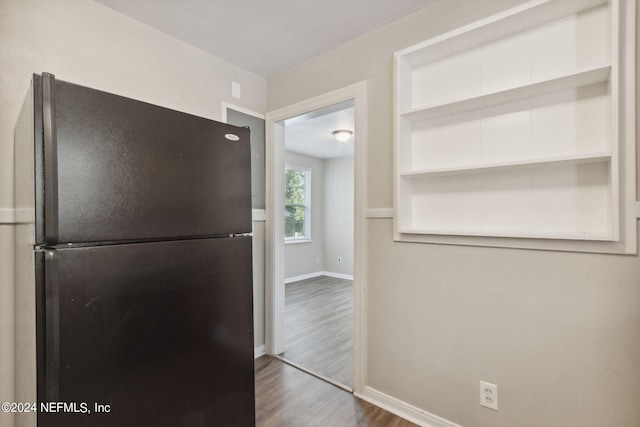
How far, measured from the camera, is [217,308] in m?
1.25

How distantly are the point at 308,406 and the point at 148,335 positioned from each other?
128 cm

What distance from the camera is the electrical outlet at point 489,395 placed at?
1.49m

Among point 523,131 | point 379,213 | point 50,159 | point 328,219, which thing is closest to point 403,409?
point 379,213

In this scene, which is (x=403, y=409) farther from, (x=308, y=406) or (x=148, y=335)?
(x=148, y=335)

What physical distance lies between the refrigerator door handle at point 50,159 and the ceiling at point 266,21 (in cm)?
119

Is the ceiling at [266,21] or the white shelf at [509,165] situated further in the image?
the ceiling at [266,21]

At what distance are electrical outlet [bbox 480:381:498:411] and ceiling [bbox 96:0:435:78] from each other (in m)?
2.09

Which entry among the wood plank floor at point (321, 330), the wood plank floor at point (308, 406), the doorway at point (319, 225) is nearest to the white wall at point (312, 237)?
the doorway at point (319, 225)

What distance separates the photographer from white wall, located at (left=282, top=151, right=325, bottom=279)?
5.55 metres

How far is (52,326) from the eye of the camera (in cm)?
85

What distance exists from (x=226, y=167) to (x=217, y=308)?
23.6 inches

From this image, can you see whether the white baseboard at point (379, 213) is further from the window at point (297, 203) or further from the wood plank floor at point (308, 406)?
the window at point (297, 203)

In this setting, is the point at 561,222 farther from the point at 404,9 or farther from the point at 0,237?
the point at 0,237

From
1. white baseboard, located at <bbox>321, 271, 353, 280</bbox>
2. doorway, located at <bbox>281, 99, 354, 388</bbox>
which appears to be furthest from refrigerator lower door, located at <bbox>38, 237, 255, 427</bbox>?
white baseboard, located at <bbox>321, 271, 353, 280</bbox>
